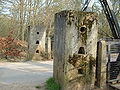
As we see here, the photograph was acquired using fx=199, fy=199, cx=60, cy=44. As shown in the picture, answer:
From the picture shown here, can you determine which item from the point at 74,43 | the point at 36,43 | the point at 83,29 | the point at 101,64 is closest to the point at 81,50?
the point at 74,43

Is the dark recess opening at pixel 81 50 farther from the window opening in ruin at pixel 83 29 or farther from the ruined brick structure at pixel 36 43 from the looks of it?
the ruined brick structure at pixel 36 43

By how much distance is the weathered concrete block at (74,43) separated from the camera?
566 cm

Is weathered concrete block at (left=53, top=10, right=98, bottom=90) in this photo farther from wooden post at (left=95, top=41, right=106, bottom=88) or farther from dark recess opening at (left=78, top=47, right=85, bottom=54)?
wooden post at (left=95, top=41, right=106, bottom=88)

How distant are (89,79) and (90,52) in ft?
2.65

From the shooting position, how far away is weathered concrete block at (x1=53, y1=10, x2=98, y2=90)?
18.6ft

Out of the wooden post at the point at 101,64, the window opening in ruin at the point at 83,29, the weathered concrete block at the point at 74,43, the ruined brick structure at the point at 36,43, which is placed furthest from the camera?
the ruined brick structure at the point at 36,43

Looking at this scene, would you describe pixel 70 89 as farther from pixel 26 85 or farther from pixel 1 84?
pixel 1 84

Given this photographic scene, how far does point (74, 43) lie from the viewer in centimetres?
573

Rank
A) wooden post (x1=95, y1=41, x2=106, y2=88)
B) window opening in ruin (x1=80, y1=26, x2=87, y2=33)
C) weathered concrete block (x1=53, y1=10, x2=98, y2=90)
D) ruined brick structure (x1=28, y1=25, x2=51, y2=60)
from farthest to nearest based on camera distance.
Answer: ruined brick structure (x1=28, y1=25, x2=51, y2=60) → wooden post (x1=95, y1=41, x2=106, y2=88) → window opening in ruin (x1=80, y1=26, x2=87, y2=33) → weathered concrete block (x1=53, y1=10, x2=98, y2=90)

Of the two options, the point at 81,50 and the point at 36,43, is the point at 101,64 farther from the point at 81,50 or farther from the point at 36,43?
the point at 36,43

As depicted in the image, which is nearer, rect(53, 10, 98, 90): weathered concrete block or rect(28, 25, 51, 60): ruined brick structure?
rect(53, 10, 98, 90): weathered concrete block

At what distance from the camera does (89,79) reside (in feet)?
19.5

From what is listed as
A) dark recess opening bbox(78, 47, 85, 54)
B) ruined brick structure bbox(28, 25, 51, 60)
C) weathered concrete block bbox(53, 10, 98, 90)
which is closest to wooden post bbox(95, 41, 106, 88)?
weathered concrete block bbox(53, 10, 98, 90)

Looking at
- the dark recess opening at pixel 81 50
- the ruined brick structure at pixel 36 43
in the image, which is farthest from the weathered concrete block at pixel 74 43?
the ruined brick structure at pixel 36 43
